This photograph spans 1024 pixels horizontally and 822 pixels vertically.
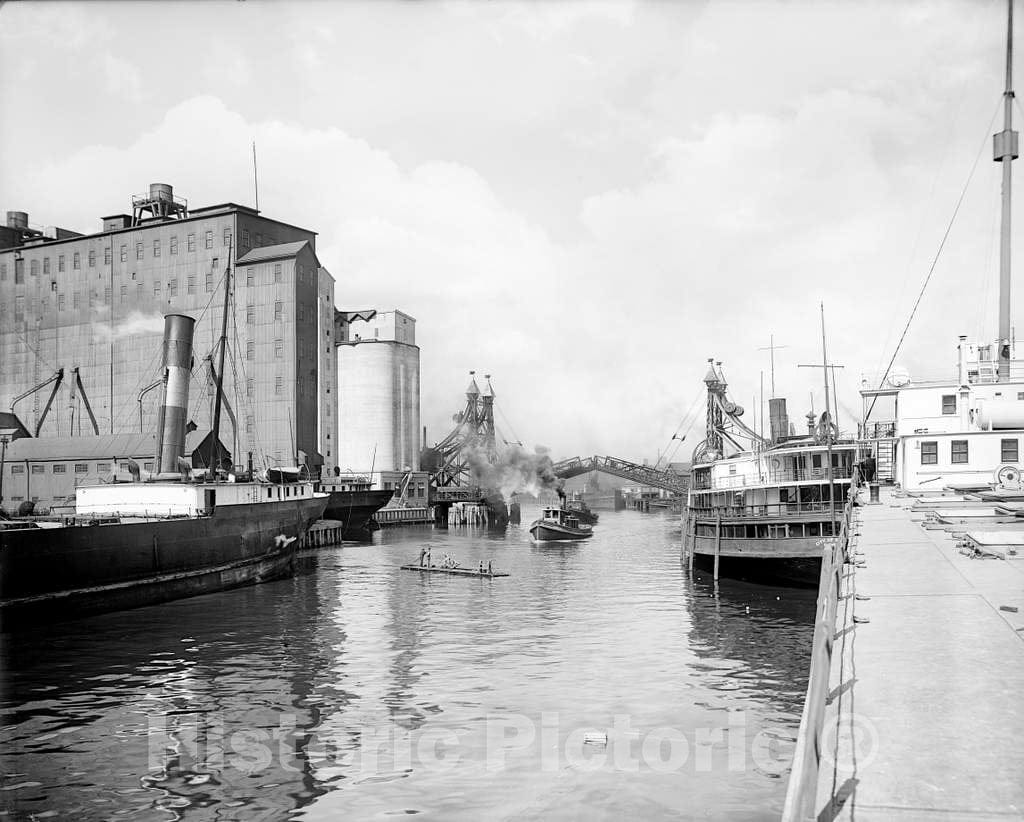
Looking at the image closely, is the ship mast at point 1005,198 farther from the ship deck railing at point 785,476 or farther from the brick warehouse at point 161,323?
the brick warehouse at point 161,323

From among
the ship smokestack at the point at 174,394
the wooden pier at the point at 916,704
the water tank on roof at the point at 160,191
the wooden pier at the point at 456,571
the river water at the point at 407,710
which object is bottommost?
the wooden pier at the point at 456,571

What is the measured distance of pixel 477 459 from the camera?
137750 mm

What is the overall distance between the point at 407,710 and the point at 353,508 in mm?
70933

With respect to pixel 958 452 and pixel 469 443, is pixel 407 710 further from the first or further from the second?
pixel 469 443

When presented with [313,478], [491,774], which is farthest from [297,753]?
[313,478]

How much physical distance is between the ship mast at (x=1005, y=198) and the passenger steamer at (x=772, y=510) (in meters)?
8.97

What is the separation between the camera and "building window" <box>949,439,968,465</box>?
3884cm

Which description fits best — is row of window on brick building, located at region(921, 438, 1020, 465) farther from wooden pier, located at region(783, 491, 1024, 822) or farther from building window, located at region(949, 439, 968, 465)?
wooden pier, located at region(783, 491, 1024, 822)

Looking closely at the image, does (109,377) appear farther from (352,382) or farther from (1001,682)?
(1001,682)

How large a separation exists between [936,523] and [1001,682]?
15706 millimetres

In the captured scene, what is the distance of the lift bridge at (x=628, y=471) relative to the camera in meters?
132

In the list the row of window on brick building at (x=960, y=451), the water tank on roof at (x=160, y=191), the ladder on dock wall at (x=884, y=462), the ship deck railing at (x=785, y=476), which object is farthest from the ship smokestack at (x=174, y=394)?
the water tank on roof at (x=160, y=191)

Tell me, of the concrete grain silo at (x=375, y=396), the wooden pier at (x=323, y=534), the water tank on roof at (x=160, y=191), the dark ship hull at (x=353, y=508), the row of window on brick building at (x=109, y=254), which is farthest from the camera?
the concrete grain silo at (x=375, y=396)

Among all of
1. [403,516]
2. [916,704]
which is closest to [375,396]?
[403,516]
